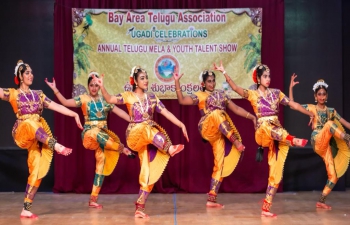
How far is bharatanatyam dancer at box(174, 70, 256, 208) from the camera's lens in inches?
267

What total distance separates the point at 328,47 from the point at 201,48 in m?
1.79

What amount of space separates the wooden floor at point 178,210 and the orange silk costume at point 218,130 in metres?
0.44

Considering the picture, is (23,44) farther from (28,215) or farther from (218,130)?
(218,130)

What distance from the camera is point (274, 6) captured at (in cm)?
818

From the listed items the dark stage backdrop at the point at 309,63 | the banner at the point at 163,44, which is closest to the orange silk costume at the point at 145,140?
the banner at the point at 163,44

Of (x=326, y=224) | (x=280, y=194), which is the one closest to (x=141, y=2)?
(x=280, y=194)

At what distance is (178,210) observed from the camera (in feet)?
21.7

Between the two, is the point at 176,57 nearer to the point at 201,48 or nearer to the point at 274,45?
the point at 201,48

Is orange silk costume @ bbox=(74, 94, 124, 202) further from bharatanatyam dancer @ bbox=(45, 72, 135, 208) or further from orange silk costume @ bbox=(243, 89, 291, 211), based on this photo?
orange silk costume @ bbox=(243, 89, 291, 211)

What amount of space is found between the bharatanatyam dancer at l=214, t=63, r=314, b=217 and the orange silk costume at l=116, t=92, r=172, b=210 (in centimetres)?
87

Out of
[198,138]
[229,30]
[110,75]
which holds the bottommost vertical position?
[198,138]

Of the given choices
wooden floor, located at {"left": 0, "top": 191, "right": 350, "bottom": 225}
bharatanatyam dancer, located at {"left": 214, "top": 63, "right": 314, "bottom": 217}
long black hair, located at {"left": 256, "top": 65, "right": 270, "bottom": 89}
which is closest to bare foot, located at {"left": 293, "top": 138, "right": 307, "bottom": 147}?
bharatanatyam dancer, located at {"left": 214, "top": 63, "right": 314, "bottom": 217}

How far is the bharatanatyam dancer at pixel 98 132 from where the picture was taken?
671 centimetres

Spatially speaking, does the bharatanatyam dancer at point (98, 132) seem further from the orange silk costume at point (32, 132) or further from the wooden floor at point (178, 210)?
the orange silk costume at point (32, 132)
